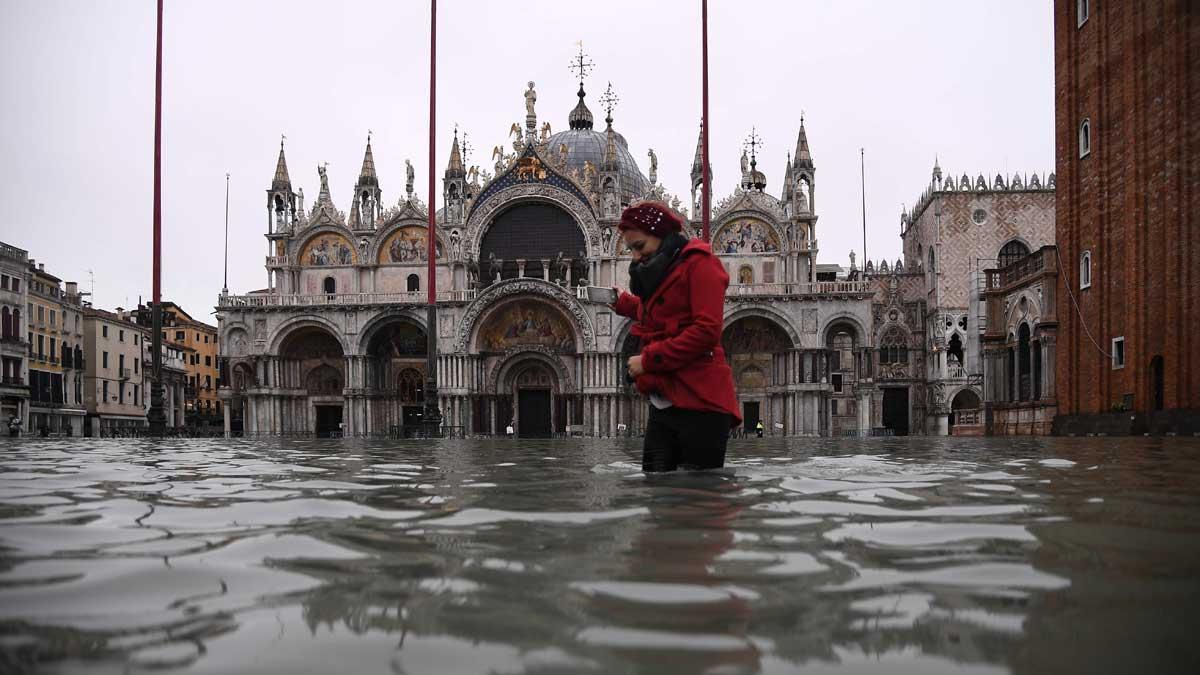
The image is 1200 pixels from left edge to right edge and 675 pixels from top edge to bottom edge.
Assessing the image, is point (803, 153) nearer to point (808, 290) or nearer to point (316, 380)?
point (808, 290)

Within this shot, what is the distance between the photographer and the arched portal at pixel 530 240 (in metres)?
41.7

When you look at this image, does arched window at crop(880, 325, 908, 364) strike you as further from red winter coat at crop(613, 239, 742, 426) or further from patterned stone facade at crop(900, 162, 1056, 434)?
red winter coat at crop(613, 239, 742, 426)

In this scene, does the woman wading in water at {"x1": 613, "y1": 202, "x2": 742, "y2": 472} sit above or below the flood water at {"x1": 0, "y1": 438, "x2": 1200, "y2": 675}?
above

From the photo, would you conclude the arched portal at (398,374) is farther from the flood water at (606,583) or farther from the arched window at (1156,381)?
the flood water at (606,583)

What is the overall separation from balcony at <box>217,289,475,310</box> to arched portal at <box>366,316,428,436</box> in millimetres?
1553

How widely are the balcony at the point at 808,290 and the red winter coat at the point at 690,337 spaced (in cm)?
3301

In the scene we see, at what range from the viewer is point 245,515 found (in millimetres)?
4078

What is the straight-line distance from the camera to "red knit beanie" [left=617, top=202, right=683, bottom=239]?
5.99 m

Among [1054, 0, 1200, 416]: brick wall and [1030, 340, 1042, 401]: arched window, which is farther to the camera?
[1030, 340, 1042, 401]: arched window

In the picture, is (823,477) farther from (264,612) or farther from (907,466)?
Answer: (264,612)

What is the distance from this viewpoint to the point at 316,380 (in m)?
43.3

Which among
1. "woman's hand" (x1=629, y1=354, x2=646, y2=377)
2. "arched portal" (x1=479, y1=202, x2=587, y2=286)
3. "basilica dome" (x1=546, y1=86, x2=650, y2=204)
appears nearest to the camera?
"woman's hand" (x1=629, y1=354, x2=646, y2=377)

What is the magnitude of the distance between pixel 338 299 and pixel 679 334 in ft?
122

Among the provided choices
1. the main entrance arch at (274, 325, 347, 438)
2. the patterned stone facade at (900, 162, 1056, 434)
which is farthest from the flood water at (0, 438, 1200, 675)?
the patterned stone facade at (900, 162, 1056, 434)
